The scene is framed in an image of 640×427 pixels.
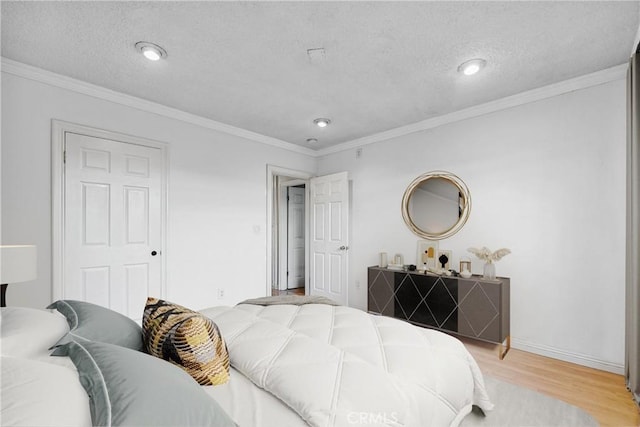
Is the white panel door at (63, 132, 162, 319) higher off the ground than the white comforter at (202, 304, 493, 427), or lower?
higher

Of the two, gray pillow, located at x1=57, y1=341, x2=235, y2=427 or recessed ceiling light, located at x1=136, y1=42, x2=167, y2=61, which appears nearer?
gray pillow, located at x1=57, y1=341, x2=235, y2=427

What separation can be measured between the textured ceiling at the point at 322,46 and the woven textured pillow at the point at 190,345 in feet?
5.78

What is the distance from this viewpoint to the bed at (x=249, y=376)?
64 centimetres

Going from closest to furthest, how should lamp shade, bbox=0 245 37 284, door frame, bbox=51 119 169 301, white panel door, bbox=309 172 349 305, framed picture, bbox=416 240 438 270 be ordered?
1. lamp shade, bbox=0 245 37 284
2. door frame, bbox=51 119 169 301
3. framed picture, bbox=416 240 438 270
4. white panel door, bbox=309 172 349 305

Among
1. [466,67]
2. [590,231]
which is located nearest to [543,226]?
[590,231]

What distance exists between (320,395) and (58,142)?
3071 millimetres

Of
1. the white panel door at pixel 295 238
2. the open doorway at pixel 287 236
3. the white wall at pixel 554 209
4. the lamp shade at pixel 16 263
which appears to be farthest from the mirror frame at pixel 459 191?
the lamp shade at pixel 16 263

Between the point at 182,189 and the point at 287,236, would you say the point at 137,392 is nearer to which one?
the point at 182,189

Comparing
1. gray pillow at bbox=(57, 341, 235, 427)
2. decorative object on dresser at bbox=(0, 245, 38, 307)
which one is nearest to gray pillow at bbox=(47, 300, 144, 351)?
gray pillow at bbox=(57, 341, 235, 427)

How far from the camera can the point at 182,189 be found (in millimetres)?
3373

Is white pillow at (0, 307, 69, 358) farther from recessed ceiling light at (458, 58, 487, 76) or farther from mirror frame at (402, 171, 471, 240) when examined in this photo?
mirror frame at (402, 171, 471, 240)

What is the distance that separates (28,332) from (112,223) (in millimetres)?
2268

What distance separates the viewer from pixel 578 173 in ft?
8.58

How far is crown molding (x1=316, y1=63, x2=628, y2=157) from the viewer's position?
2.47m
